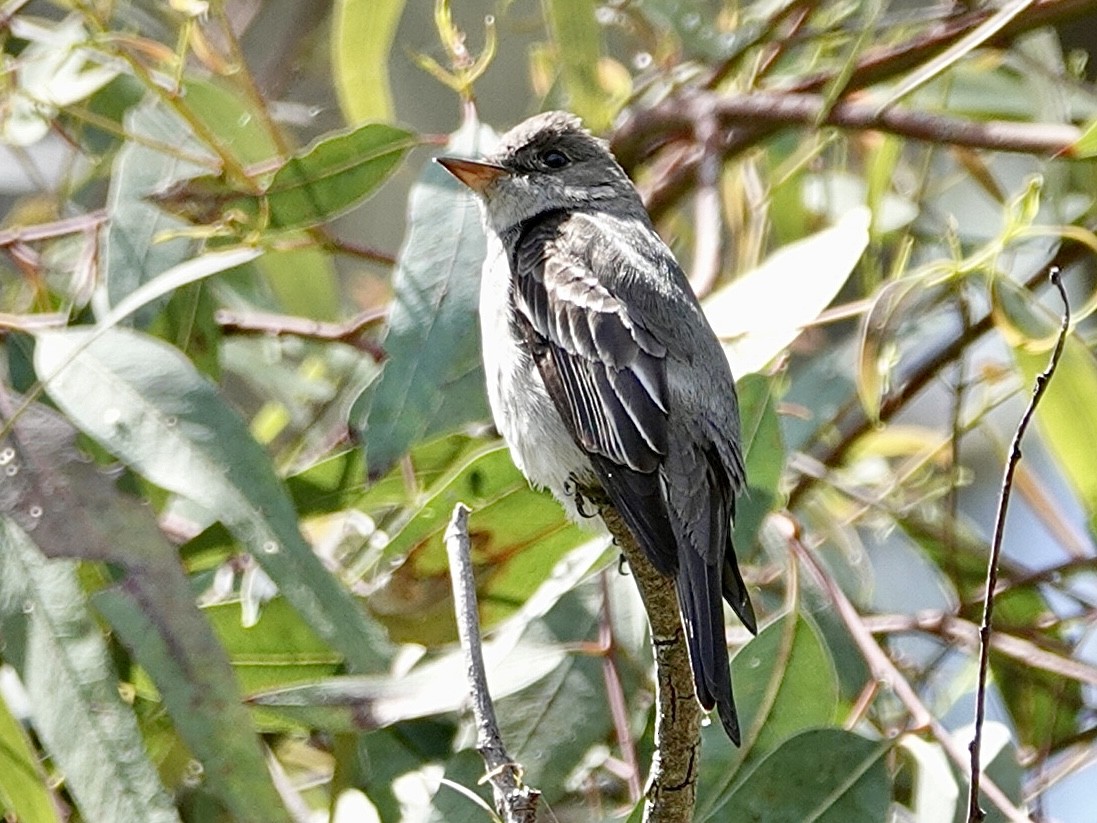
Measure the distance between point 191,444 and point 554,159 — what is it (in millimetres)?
847

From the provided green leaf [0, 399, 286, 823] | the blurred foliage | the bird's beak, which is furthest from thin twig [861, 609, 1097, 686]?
green leaf [0, 399, 286, 823]

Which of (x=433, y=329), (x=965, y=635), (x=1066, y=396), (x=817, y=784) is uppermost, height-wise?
(x=433, y=329)

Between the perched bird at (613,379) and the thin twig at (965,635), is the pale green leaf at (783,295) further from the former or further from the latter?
the thin twig at (965,635)

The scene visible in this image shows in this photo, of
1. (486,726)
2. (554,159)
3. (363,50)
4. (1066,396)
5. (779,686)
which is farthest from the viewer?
(363,50)

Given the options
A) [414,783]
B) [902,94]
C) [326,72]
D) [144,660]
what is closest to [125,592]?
[144,660]

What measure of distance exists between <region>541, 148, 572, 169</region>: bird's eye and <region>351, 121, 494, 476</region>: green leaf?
0.33 feet

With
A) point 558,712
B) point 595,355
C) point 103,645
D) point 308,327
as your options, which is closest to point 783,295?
point 595,355

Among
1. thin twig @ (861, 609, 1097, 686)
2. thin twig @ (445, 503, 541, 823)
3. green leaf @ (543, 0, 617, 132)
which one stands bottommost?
thin twig @ (861, 609, 1097, 686)

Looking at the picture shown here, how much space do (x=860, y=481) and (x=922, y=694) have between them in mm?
547

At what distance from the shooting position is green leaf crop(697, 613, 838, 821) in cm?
225

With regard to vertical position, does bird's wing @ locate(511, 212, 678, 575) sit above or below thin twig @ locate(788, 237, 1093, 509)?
above

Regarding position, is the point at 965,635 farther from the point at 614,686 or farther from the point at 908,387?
the point at 614,686

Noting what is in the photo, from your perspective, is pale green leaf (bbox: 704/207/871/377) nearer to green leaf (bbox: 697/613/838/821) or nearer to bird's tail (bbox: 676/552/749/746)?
green leaf (bbox: 697/613/838/821)

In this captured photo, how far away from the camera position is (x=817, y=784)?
2.09m
